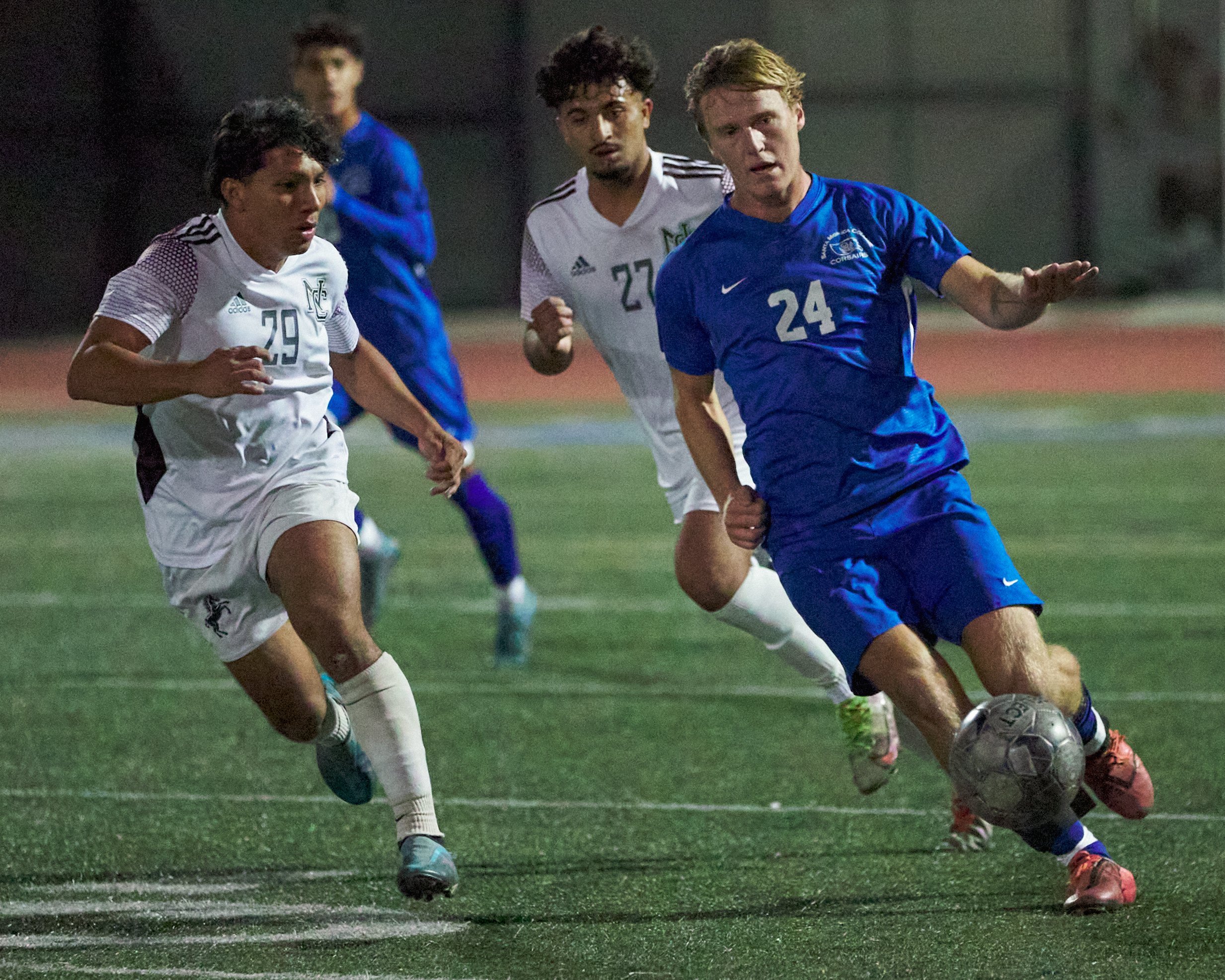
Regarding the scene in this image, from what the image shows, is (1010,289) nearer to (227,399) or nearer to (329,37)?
(227,399)

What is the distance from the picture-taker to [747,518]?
4320mm

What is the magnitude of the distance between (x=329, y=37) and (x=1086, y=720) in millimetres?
4700

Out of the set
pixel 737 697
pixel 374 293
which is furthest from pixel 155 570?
pixel 737 697

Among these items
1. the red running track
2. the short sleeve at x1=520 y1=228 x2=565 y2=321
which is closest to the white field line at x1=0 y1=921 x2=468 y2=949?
the short sleeve at x1=520 y1=228 x2=565 y2=321

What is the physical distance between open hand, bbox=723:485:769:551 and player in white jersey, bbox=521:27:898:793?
3.47 ft

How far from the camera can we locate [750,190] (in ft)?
14.4

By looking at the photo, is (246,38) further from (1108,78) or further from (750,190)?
(750,190)

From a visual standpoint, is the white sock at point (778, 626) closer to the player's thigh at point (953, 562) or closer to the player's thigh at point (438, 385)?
the player's thigh at point (953, 562)

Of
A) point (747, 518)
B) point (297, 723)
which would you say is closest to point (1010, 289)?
point (747, 518)

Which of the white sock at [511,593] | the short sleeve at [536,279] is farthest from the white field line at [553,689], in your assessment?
the short sleeve at [536,279]

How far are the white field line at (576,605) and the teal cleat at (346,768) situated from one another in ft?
13.2

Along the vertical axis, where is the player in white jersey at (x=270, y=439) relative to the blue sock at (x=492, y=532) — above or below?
above

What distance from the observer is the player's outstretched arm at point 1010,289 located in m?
3.96

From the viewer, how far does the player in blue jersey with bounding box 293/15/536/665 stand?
305 inches
